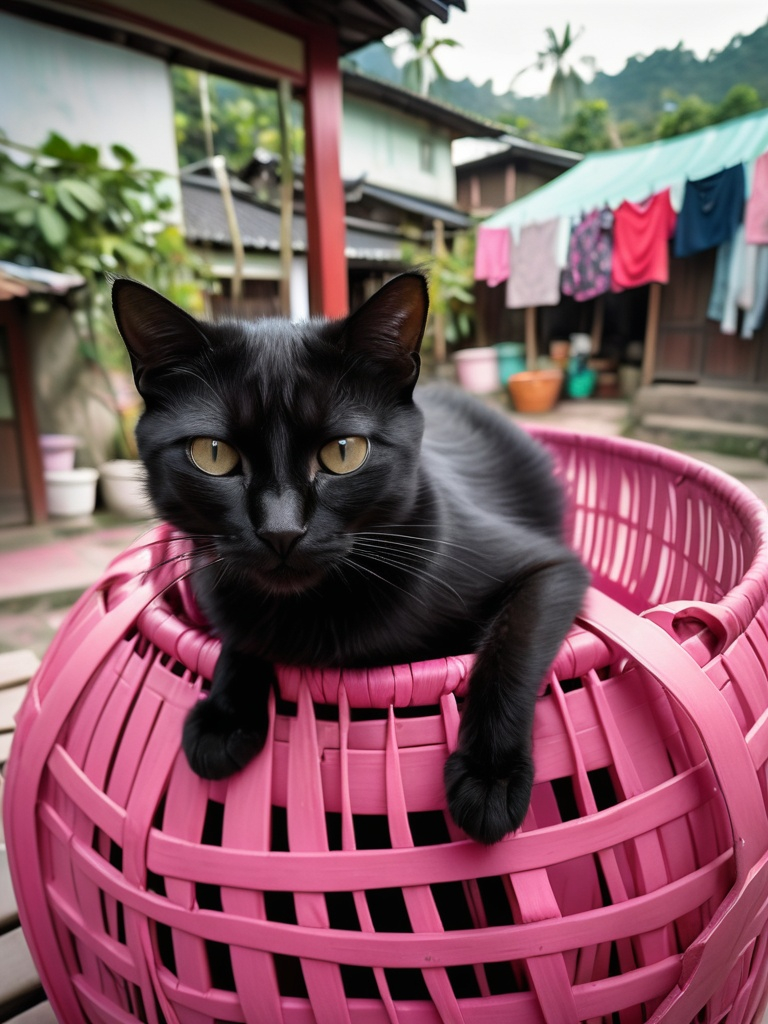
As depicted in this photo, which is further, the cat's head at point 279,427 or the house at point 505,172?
the house at point 505,172

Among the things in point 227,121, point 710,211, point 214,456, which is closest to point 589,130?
point 710,211

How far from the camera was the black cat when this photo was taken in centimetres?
47

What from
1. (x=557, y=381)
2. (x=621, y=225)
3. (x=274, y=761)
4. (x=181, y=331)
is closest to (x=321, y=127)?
(x=621, y=225)

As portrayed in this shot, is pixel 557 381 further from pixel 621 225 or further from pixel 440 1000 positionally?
pixel 440 1000

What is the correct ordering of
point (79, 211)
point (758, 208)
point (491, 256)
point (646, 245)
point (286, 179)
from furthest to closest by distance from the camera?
point (491, 256)
point (646, 245)
point (79, 211)
point (758, 208)
point (286, 179)

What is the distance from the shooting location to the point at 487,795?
40cm

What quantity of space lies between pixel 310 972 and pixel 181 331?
0.46 metres

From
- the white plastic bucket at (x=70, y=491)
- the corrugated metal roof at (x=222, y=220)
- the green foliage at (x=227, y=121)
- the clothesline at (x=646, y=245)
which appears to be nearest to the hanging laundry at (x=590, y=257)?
the clothesline at (x=646, y=245)

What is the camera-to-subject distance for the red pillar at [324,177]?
1.96m

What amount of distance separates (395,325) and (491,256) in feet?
9.11

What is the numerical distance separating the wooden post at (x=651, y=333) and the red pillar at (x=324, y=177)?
5.69 feet

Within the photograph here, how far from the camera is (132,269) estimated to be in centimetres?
300

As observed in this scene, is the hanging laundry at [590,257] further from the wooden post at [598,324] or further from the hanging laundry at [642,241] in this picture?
the wooden post at [598,324]

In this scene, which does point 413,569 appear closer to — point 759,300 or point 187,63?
point 187,63
